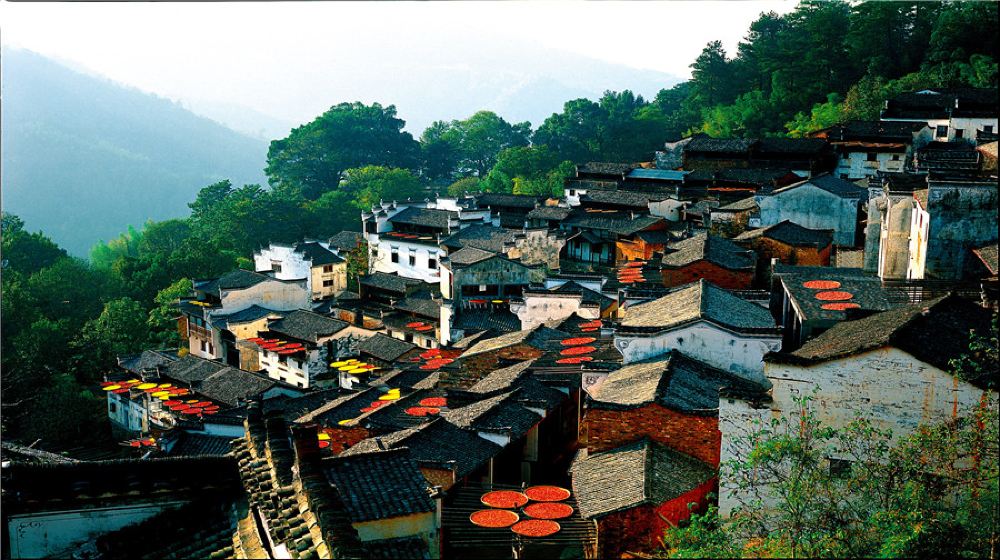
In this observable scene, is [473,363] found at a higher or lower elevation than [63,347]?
higher

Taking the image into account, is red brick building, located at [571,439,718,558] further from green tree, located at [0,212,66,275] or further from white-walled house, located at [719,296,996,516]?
green tree, located at [0,212,66,275]

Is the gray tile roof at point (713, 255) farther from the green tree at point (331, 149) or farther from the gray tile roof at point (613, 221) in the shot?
the green tree at point (331, 149)

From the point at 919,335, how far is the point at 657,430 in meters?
2.92

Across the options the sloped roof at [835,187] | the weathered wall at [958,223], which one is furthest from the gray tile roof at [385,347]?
the weathered wall at [958,223]

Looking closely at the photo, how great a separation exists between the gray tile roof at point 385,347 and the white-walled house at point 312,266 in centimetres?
954

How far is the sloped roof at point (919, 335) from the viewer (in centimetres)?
842

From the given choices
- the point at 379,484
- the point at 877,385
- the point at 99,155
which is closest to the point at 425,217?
the point at 379,484

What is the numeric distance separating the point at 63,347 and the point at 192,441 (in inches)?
527

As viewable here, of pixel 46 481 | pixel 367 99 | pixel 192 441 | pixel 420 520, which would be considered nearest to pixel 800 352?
pixel 420 520

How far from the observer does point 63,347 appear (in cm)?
2838

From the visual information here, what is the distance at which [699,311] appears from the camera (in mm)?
11883

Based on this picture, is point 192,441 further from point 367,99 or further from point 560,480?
point 367,99

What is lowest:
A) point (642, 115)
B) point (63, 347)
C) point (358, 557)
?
point (63, 347)

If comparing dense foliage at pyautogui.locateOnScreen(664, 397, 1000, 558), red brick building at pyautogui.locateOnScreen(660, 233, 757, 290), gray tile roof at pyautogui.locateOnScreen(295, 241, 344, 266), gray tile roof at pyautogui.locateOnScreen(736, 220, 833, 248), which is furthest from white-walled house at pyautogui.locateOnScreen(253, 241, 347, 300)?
dense foliage at pyautogui.locateOnScreen(664, 397, 1000, 558)
